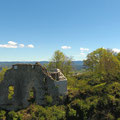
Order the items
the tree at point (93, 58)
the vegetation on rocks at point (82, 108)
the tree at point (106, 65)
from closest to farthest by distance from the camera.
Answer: the vegetation on rocks at point (82, 108), the tree at point (106, 65), the tree at point (93, 58)

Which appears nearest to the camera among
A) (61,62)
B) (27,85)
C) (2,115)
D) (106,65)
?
(2,115)

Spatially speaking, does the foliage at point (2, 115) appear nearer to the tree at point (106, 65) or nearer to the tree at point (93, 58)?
the tree at point (106, 65)

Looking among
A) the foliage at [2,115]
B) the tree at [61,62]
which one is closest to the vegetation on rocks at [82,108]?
the foliage at [2,115]

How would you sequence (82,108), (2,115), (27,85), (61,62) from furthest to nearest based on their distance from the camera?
(61,62) → (27,85) → (2,115) → (82,108)

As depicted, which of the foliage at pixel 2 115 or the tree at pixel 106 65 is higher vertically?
the tree at pixel 106 65

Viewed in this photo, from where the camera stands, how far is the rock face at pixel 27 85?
15.0 m

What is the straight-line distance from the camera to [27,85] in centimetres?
1529

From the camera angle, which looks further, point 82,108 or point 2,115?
point 2,115

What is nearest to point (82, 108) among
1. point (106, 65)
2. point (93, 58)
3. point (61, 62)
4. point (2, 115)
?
point (2, 115)

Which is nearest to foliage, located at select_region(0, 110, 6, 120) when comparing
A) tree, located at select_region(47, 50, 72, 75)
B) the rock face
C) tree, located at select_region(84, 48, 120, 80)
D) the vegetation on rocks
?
the vegetation on rocks

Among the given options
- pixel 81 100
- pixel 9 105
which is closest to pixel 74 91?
pixel 81 100

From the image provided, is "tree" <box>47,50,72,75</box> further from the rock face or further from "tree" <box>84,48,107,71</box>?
the rock face

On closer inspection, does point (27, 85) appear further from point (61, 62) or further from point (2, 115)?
point (61, 62)

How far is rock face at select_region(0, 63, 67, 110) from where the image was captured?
49.1ft
